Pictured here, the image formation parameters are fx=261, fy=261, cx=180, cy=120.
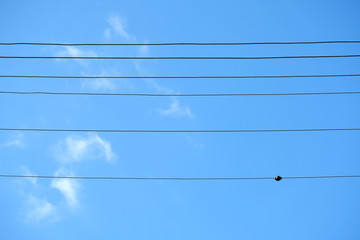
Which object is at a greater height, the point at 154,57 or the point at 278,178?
the point at 154,57

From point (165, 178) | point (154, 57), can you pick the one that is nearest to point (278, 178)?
point (165, 178)

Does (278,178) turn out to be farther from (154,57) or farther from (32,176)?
(32,176)

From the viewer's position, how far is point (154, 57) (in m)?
7.86

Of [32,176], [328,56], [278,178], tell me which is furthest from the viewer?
[32,176]

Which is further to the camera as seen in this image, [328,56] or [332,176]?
[332,176]

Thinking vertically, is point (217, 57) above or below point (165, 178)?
above

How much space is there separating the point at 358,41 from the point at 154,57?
6.10m

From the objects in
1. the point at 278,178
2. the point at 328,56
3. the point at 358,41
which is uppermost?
the point at 358,41

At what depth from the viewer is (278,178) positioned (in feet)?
26.4

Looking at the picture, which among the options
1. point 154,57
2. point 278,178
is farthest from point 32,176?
point 278,178

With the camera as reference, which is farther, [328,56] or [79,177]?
[79,177]

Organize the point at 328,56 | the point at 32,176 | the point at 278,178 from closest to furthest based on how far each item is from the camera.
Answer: the point at 328,56 < the point at 278,178 < the point at 32,176

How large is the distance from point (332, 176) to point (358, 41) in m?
4.19

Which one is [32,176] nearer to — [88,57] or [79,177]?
[79,177]
